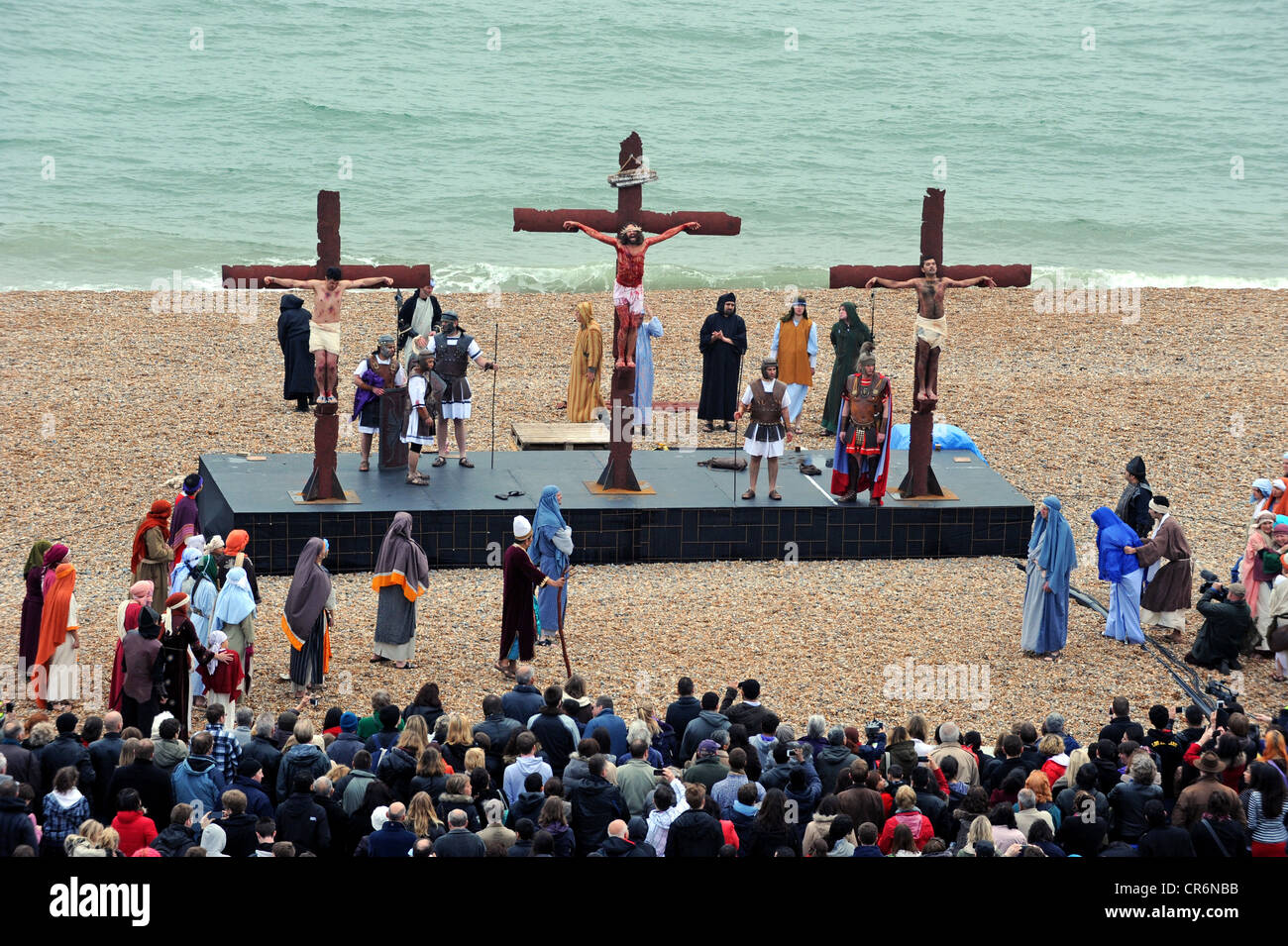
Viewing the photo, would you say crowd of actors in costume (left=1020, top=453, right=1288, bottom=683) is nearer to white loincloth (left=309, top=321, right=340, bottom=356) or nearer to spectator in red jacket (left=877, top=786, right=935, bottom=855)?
spectator in red jacket (left=877, top=786, right=935, bottom=855)

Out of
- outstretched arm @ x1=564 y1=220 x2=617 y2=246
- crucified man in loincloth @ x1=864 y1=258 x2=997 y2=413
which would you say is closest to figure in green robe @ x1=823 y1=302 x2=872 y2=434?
crucified man in loincloth @ x1=864 y1=258 x2=997 y2=413

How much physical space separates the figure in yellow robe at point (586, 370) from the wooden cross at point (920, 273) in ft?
12.6

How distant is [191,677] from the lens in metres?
→ 13.2

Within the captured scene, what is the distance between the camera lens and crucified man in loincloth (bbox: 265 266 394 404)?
16109 mm

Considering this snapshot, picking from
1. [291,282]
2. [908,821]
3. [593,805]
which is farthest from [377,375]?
[908,821]

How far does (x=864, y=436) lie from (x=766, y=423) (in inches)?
38.0

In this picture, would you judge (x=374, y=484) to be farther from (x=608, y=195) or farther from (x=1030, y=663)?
(x=608, y=195)

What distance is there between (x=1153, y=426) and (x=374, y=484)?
33.2 ft

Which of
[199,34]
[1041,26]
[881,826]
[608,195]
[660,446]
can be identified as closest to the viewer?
[881,826]

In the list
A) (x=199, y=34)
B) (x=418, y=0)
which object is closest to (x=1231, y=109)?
(x=418, y=0)

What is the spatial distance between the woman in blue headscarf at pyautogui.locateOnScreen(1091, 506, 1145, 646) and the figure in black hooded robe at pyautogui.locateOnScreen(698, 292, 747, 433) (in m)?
6.48

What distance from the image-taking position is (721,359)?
21.0m

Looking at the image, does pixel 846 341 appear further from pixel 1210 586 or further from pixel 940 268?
pixel 1210 586

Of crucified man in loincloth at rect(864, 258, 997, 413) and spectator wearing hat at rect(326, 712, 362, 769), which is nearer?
spectator wearing hat at rect(326, 712, 362, 769)
